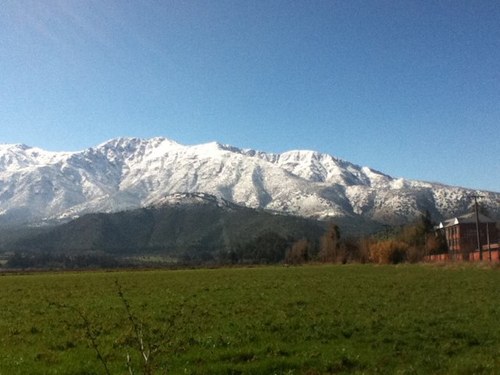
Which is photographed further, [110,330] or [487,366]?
[110,330]

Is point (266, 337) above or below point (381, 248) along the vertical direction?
below

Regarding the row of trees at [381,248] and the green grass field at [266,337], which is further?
the row of trees at [381,248]

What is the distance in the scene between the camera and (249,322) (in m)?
25.4

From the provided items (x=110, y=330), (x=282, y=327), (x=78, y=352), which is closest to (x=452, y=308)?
(x=282, y=327)

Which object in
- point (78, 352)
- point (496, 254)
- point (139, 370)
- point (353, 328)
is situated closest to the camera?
point (139, 370)

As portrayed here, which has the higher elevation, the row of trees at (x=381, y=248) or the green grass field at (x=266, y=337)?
the row of trees at (x=381, y=248)

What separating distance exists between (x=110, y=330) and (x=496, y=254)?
90320 mm

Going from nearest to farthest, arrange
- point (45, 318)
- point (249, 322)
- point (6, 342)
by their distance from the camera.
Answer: point (6, 342)
point (249, 322)
point (45, 318)

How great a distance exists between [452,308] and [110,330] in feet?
69.2

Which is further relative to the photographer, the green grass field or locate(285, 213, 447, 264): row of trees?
locate(285, 213, 447, 264): row of trees

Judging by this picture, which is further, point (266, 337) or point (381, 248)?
point (381, 248)

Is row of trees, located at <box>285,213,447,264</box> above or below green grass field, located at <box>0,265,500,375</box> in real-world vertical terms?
above

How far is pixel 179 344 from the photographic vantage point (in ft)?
63.9

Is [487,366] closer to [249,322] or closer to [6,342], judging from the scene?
[249,322]
